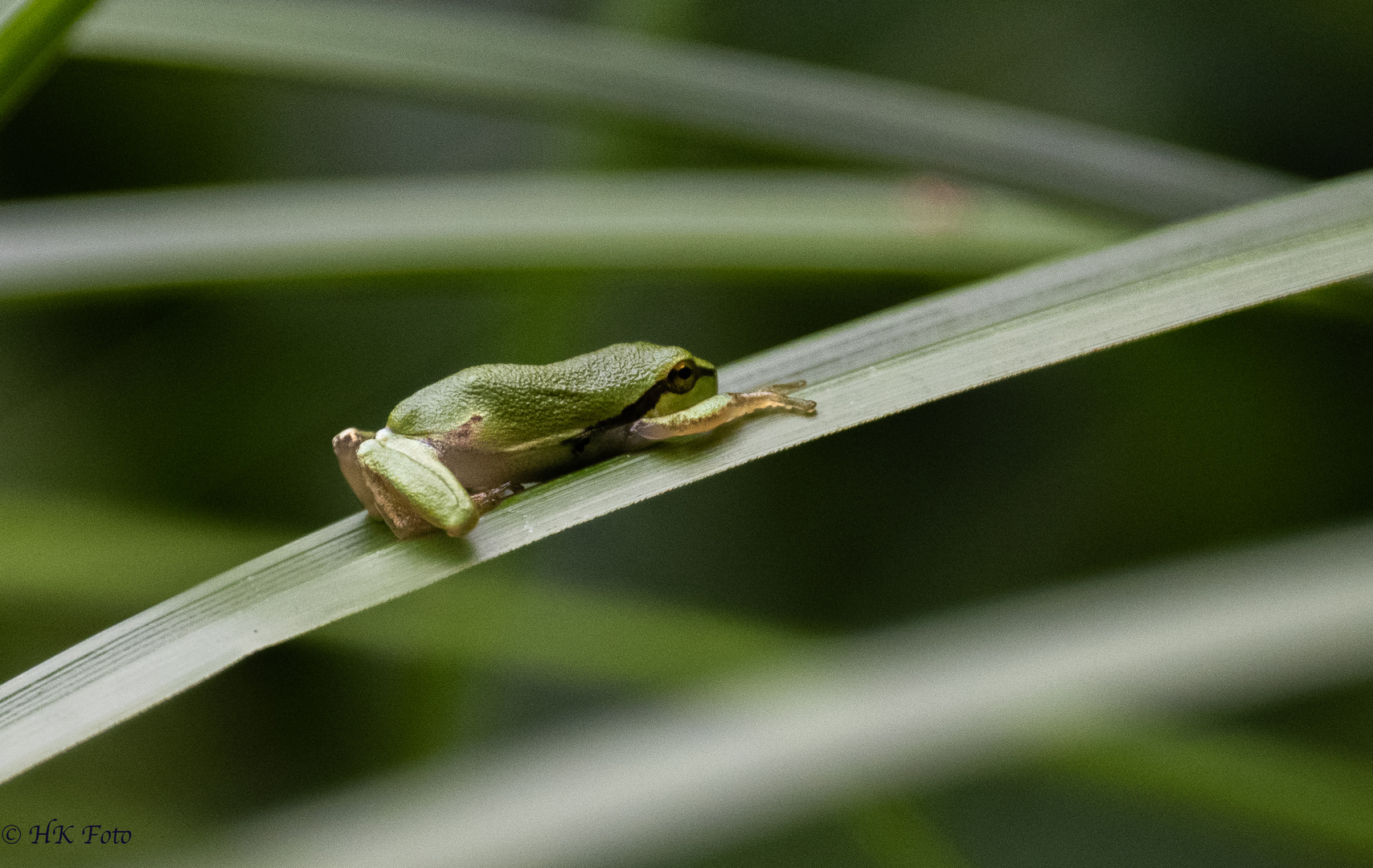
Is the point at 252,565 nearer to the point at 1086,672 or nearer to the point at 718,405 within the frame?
the point at 718,405

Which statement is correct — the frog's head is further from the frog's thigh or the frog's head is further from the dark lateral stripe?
the frog's thigh

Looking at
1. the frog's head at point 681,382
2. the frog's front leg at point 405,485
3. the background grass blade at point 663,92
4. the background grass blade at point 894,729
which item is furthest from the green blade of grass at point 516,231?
the background grass blade at point 894,729

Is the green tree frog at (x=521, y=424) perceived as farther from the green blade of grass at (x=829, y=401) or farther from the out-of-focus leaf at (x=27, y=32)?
the out-of-focus leaf at (x=27, y=32)

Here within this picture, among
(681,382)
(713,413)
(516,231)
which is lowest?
(713,413)

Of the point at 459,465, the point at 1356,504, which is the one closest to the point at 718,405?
the point at 459,465

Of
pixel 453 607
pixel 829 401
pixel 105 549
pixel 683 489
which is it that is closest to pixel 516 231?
pixel 829 401

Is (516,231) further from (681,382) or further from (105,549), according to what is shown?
(105,549)

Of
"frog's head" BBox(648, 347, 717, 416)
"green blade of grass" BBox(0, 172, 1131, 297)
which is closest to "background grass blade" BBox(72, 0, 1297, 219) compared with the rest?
"green blade of grass" BBox(0, 172, 1131, 297)
